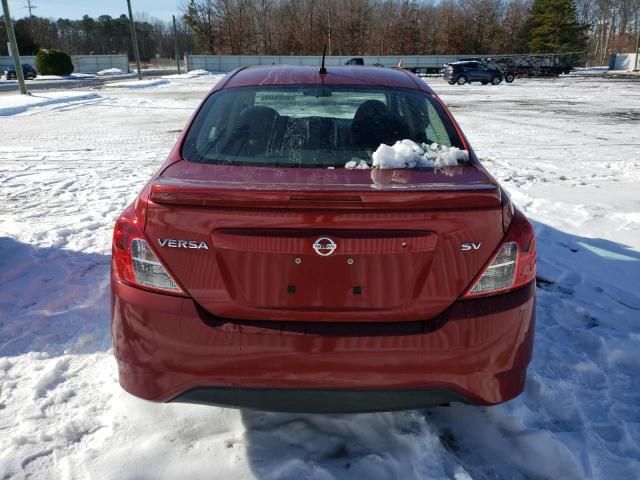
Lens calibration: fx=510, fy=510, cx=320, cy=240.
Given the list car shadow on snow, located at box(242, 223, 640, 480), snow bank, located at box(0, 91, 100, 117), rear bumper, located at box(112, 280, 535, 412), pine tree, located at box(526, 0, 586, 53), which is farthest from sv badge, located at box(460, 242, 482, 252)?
pine tree, located at box(526, 0, 586, 53)

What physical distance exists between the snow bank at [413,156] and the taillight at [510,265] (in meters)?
0.47

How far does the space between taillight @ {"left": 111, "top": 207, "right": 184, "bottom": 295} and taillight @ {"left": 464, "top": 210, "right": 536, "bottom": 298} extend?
113 centimetres

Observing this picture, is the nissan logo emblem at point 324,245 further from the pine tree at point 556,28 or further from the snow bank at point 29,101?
the pine tree at point 556,28

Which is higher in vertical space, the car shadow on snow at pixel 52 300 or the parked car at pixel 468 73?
the parked car at pixel 468 73

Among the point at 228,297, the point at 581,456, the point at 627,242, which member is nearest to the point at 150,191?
the point at 228,297

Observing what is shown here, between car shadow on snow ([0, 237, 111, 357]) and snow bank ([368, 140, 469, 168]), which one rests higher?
snow bank ([368, 140, 469, 168])

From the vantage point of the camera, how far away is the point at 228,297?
6.11ft

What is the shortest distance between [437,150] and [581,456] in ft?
4.97

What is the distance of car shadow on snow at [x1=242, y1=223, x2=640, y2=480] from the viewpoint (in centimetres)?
211

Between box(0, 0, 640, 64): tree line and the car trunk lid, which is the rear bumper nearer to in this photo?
the car trunk lid

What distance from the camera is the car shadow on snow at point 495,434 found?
6.93ft

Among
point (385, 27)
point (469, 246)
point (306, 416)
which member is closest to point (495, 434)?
point (306, 416)

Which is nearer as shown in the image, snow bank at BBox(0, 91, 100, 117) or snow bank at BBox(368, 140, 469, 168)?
snow bank at BBox(368, 140, 469, 168)

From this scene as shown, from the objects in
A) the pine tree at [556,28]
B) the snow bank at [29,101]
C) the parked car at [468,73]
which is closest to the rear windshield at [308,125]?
the snow bank at [29,101]
